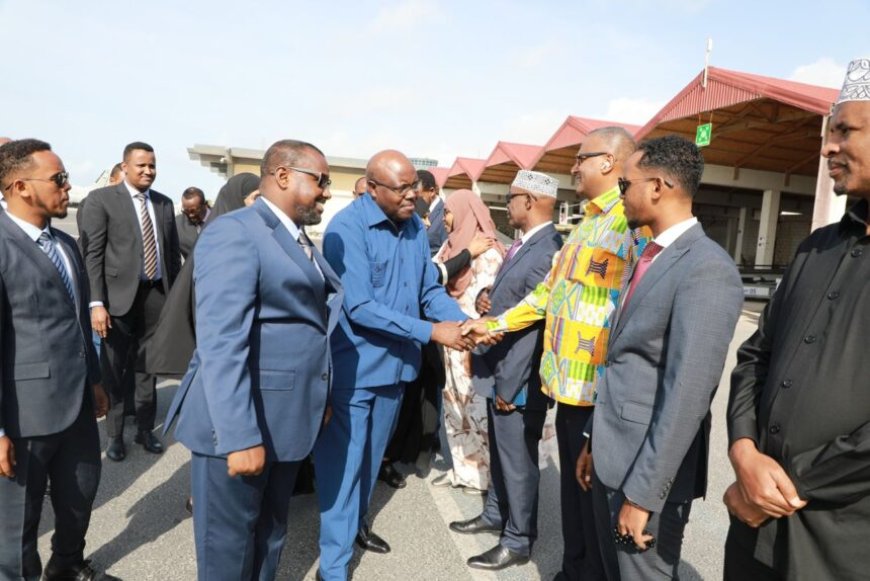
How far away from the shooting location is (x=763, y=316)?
Answer: 1801 millimetres

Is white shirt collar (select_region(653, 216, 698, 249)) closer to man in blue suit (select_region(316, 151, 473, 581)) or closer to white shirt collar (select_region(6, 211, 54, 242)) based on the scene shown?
man in blue suit (select_region(316, 151, 473, 581))

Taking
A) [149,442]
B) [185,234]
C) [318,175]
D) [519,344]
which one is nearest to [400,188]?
[318,175]

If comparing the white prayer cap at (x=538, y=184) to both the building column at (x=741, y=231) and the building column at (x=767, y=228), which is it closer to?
the building column at (x=767, y=228)

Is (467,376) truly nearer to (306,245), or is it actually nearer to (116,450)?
(306,245)

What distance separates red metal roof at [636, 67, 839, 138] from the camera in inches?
400

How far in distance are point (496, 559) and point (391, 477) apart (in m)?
1.23

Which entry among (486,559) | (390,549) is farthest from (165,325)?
(486,559)

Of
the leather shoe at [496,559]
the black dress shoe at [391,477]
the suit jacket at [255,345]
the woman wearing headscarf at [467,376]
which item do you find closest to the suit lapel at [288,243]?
the suit jacket at [255,345]

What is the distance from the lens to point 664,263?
5.78 ft

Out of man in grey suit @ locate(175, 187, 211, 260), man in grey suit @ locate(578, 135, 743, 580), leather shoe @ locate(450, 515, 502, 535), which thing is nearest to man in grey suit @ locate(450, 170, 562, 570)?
leather shoe @ locate(450, 515, 502, 535)

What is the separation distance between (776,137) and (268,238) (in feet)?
56.2

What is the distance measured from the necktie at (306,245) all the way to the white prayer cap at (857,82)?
1.82 metres

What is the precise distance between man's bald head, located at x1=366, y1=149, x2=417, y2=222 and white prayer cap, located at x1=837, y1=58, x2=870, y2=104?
5.78 ft

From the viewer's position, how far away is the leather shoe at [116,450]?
4.05m
